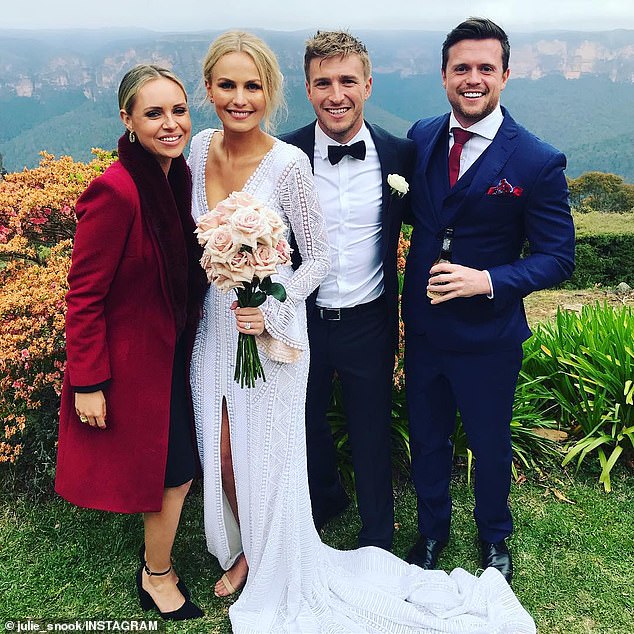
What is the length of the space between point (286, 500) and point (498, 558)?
53.6 inches

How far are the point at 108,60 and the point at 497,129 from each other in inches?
4192

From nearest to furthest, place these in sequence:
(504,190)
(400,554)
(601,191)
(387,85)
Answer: (504,190) → (400,554) → (601,191) → (387,85)

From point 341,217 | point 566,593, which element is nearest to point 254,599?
point 566,593

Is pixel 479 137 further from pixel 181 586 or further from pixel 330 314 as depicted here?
pixel 181 586

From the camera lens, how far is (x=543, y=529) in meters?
4.15

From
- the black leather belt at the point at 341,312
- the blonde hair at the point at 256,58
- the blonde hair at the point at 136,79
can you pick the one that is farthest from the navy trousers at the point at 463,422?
the blonde hair at the point at 136,79

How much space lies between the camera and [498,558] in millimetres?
3713

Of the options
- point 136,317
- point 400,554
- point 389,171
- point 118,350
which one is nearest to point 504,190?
point 389,171

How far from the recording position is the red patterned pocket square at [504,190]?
3021 mm

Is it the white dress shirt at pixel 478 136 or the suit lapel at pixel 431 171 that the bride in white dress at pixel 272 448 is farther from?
the white dress shirt at pixel 478 136

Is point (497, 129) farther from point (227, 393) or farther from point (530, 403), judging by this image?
point (530, 403)

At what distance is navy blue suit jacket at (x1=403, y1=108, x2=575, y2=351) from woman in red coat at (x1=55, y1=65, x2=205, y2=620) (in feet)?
3.79

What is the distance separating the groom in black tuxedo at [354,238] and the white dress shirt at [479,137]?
31 centimetres

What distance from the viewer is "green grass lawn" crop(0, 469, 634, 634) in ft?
11.4
